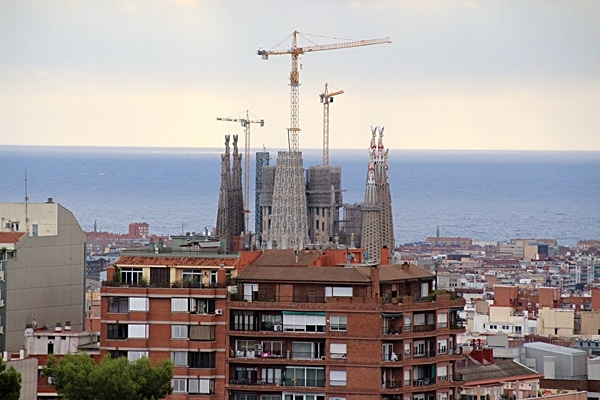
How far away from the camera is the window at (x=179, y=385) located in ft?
138

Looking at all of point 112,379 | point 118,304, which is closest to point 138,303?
point 118,304

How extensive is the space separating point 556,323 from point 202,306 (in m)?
53.0

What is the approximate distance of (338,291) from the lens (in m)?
42.3

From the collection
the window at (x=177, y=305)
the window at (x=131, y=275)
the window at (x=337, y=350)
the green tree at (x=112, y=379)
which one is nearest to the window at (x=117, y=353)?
the window at (x=177, y=305)

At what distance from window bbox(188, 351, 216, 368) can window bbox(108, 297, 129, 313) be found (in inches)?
66.8

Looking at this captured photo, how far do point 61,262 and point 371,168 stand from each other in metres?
102

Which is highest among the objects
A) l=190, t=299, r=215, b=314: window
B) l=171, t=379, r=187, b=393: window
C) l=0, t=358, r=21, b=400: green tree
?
l=190, t=299, r=215, b=314: window

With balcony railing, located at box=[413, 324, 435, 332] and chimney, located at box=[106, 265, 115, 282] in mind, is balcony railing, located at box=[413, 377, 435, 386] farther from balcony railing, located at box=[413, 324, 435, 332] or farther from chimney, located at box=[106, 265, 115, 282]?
chimney, located at box=[106, 265, 115, 282]

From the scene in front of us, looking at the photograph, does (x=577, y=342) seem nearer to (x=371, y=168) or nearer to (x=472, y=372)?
(x=472, y=372)

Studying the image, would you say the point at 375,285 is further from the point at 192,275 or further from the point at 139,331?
the point at 139,331

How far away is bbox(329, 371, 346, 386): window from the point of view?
41.8 meters

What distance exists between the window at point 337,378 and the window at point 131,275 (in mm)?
4617

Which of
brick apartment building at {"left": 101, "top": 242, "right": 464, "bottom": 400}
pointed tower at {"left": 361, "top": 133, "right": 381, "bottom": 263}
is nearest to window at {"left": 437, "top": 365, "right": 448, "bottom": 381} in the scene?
brick apartment building at {"left": 101, "top": 242, "right": 464, "bottom": 400}

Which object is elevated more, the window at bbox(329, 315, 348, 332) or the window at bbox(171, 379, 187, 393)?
the window at bbox(329, 315, 348, 332)
